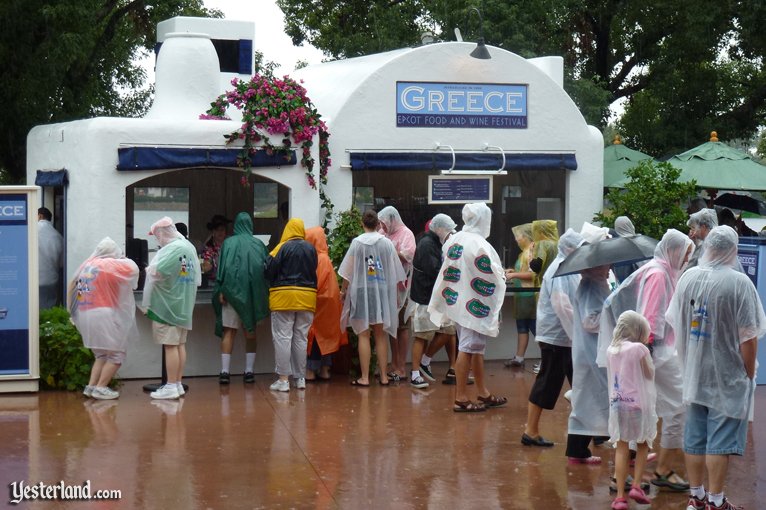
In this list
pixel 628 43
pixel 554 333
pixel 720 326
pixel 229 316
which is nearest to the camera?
pixel 720 326

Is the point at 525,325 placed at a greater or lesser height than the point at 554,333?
lesser

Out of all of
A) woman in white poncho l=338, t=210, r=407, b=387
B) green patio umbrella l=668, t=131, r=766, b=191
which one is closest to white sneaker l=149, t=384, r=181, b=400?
woman in white poncho l=338, t=210, r=407, b=387

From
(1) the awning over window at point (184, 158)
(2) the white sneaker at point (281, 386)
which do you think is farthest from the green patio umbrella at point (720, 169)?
(2) the white sneaker at point (281, 386)

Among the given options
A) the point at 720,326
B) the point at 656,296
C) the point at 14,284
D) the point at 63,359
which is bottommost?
the point at 63,359

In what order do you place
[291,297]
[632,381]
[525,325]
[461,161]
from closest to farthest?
[632,381], [291,297], [525,325], [461,161]

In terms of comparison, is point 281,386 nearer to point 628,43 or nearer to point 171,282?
point 171,282

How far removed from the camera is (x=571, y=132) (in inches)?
548

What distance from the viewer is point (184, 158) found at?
11.8m

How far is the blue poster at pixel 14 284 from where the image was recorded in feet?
35.6

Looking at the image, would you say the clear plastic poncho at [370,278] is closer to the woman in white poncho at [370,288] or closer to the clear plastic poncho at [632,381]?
the woman in white poncho at [370,288]

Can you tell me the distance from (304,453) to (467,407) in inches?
83.2

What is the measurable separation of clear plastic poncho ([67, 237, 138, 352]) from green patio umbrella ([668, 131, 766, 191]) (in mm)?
7403

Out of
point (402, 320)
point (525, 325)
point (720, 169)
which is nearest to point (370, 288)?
point (402, 320)

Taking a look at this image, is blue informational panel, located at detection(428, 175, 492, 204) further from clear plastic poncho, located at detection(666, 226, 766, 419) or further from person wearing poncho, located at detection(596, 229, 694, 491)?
clear plastic poncho, located at detection(666, 226, 766, 419)
